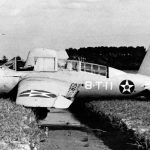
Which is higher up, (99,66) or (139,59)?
(99,66)

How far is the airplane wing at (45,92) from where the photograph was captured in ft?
39.8

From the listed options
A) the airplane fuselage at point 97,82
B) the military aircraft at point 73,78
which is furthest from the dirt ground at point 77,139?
the airplane fuselage at point 97,82

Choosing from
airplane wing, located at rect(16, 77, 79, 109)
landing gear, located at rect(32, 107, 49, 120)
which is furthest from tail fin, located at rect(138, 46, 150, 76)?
landing gear, located at rect(32, 107, 49, 120)

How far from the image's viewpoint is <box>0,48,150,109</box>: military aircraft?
49.2 ft

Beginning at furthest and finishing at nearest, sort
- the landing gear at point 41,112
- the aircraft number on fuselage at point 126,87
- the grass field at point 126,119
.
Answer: the aircraft number on fuselage at point 126,87 → the landing gear at point 41,112 → the grass field at point 126,119

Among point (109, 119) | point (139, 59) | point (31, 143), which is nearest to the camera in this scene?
point (31, 143)

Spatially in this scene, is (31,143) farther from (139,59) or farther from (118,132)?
(139,59)

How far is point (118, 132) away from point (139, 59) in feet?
162

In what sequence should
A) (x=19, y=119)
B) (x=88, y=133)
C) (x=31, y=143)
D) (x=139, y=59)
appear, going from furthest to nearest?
(x=139, y=59)
(x=88, y=133)
(x=19, y=119)
(x=31, y=143)

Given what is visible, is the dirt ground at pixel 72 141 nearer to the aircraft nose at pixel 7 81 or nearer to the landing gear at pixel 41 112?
the landing gear at pixel 41 112

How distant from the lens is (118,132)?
10.9m

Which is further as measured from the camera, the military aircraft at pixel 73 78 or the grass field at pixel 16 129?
the military aircraft at pixel 73 78

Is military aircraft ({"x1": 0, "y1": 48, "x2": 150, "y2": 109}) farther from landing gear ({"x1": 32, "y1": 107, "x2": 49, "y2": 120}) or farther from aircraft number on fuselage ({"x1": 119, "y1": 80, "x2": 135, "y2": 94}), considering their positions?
landing gear ({"x1": 32, "y1": 107, "x2": 49, "y2": 120})

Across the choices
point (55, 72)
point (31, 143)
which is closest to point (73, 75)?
point (55, 72)
